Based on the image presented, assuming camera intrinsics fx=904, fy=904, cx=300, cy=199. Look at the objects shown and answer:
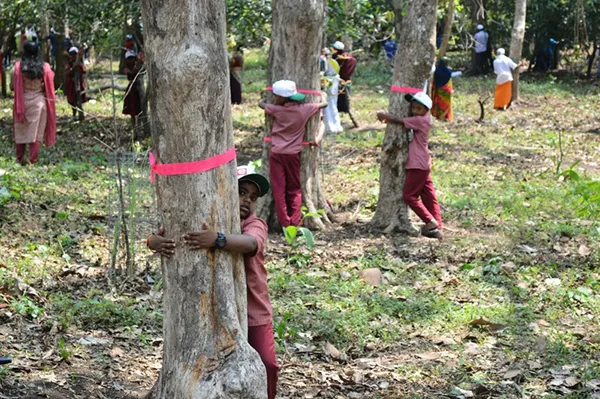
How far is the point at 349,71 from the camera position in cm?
1775

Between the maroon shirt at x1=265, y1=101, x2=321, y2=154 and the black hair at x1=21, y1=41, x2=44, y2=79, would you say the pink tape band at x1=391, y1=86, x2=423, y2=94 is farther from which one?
the black hair at x1=21, y1=41, x2=44, y2=79

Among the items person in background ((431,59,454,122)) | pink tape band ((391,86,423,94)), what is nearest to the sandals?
pink tape band ((391,86,423,94))

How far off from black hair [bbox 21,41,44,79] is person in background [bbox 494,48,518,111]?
11.9 metres

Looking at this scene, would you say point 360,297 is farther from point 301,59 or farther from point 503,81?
point 503,81

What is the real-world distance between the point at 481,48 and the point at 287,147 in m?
19.3

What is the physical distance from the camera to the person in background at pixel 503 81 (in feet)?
68.6

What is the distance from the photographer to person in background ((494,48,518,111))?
2091 cm

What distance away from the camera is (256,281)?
4.66 meters

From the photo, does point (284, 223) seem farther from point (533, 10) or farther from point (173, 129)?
point (533, 10)

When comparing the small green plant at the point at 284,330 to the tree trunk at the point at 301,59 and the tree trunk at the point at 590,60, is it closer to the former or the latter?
the tree trunk at the point at 301,59

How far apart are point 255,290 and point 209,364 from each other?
556 mm

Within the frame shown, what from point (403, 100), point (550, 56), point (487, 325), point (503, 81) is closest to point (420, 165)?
point (403, 100)

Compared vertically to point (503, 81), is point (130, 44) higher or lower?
higher

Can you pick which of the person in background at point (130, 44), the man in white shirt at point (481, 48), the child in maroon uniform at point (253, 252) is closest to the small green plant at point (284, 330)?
the child in maroon uniform at point (253, 252)
